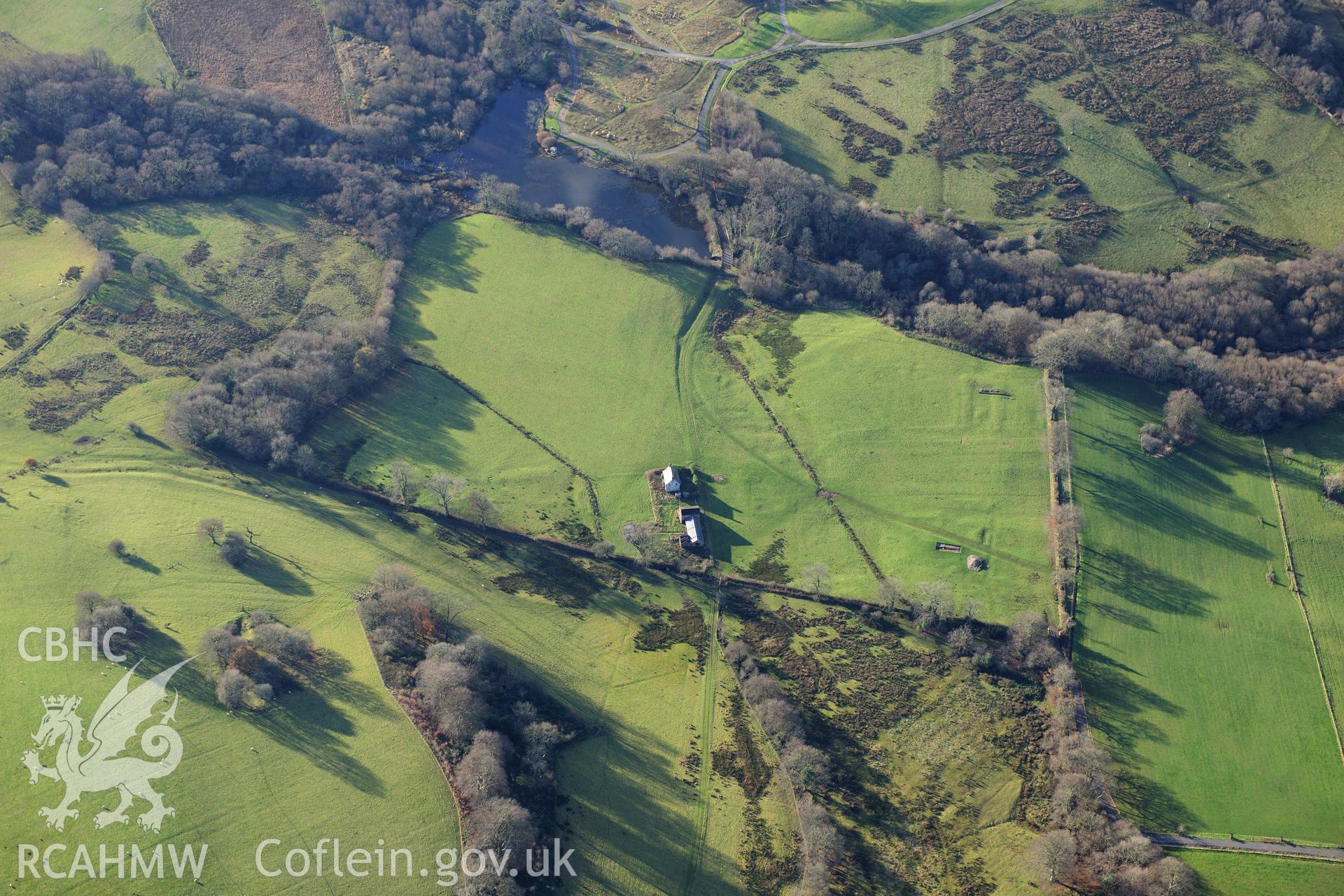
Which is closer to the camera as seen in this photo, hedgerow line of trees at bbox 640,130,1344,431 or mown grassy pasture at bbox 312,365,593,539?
mown grassy pasture at bbox 312,365,593,539

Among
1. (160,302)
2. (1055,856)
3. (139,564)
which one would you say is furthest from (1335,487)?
(160,302)

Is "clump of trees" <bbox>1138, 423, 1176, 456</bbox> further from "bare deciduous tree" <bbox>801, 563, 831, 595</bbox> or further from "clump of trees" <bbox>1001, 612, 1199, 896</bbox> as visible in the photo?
"bare deciduous tree" <bbox>801, 563, 831, 595</bbox>

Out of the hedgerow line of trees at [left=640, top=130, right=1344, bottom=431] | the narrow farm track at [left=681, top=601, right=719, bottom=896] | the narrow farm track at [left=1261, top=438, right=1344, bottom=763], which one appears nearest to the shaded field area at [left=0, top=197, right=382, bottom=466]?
the hedgerow line of trees at [left=640, top=130, right=1344, bottom=431]

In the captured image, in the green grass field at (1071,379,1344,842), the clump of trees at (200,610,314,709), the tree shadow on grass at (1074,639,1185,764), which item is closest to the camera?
the clump of trees at (200,610,314,709)

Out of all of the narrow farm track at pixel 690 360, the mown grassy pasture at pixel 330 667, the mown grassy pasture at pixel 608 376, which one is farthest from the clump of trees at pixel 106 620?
the narrow farm track at pixel 690 360

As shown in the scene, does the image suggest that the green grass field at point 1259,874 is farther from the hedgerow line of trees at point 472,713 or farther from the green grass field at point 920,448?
the hedgerow line of trees at point 472,713

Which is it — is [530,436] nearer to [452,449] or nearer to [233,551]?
[452,449]
